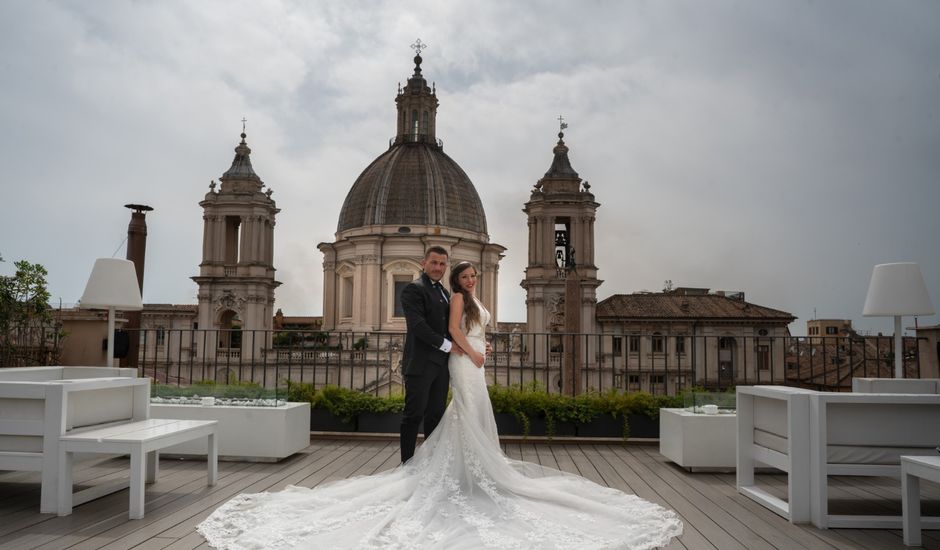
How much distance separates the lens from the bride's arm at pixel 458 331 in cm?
568

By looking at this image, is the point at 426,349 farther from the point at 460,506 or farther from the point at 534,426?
the point at 534,426

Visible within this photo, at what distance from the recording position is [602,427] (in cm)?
945

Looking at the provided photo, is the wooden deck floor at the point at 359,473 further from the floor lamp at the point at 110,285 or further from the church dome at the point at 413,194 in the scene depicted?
the church dome at the point at 413,194

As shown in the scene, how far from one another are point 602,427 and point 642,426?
51 cm

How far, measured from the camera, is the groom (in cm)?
577

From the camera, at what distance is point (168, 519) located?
5.33m

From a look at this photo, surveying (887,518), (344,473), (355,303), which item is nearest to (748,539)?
(887,518)

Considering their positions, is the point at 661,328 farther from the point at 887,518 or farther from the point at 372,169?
the point at 887,518

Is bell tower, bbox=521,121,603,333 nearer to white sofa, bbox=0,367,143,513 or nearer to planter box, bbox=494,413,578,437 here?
planter box, bbox=494,413,578,437

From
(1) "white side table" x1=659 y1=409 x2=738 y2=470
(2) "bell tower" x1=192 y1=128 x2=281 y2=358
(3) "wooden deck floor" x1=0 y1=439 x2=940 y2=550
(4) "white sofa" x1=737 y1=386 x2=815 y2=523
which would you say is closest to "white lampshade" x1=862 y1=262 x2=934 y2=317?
(3) "wooden deck floor" x1=0 y1=439 x2=940 y2=550

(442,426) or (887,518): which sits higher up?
(442,426)

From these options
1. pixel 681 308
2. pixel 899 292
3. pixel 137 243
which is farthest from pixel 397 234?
pixel 899 292

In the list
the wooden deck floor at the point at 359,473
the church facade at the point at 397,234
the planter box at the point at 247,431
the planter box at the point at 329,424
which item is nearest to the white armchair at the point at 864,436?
the wooden deck floor at the point at 359,473

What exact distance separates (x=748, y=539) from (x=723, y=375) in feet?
126
